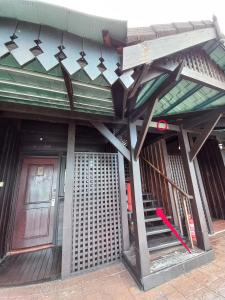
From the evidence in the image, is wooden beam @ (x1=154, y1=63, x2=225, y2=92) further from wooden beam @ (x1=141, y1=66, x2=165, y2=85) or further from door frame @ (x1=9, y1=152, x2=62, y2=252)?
door frame @ (x1=9, y1=152, x2=62, y2=252)

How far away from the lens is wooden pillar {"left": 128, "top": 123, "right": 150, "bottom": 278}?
5.52ft

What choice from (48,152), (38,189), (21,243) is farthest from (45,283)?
(48,152)

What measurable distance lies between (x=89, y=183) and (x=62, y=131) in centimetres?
166

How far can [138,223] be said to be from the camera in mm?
1806

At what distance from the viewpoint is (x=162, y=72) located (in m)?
1.50

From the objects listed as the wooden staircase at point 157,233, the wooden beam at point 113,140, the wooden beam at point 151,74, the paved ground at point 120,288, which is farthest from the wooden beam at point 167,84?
the paved ground at point 120,288

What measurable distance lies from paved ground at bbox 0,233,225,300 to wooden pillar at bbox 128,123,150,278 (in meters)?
0.24

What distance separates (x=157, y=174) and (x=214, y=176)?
93.8 inches

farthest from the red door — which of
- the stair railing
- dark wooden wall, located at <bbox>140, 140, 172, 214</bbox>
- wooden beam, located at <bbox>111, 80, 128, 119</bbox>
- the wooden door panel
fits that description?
the stair railing

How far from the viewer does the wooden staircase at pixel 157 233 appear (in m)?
2.30

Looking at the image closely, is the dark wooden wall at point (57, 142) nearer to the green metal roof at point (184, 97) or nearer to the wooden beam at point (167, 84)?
the green metal roof at point (184, 97)

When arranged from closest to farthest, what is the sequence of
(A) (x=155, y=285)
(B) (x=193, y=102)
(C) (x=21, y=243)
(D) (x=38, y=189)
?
1. (A) (x=155, y=285)
2. (B) (x=193, y=102)
3. (C) (x=21, y=243)
4. (D) (x=38, y=189)

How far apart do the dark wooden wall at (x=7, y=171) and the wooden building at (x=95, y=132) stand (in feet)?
0.07

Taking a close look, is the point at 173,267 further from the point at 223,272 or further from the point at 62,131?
the point at 62,131
